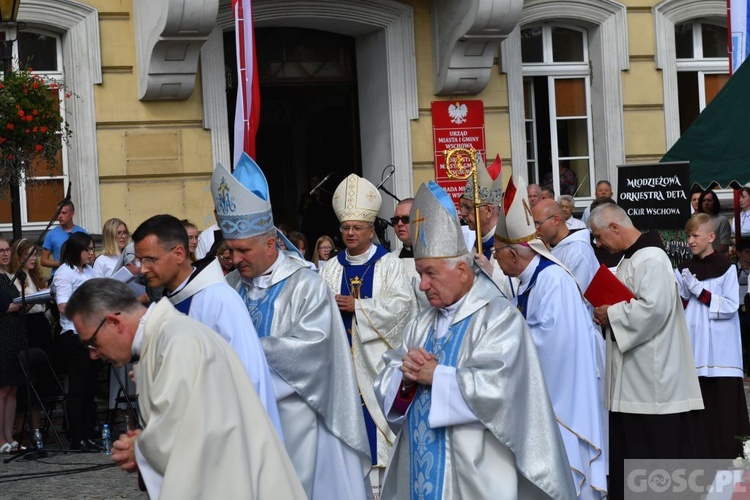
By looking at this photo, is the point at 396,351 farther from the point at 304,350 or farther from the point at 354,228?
the point at 354,228

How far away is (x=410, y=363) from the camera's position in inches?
208

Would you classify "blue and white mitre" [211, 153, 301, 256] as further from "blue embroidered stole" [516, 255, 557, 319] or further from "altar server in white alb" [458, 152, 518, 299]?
"altar server in white alb" [458, 152, 518, 299]

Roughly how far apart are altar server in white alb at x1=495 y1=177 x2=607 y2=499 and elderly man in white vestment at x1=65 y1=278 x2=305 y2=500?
2.92m

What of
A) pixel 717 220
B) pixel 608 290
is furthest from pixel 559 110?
pixel 608 290

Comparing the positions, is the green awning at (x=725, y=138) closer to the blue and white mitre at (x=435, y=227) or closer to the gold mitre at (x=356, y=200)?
the gold mitre at (x=356, y=200)

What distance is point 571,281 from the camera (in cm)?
705

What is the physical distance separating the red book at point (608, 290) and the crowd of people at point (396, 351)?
0.16 ft

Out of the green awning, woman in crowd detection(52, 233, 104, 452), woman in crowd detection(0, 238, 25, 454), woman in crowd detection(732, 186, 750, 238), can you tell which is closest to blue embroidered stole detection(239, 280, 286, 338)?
the green awning

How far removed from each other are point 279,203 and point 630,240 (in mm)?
10663

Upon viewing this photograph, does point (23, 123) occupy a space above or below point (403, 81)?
below

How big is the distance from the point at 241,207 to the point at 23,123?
5544 mm

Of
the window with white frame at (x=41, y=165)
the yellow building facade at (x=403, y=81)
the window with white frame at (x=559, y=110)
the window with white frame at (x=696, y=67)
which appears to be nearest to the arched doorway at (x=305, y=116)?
the yellow building facade at (x=403, y=81)

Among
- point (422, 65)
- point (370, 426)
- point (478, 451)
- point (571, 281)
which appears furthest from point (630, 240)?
point (422, 65)

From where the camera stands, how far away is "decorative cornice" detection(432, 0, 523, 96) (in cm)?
1348
